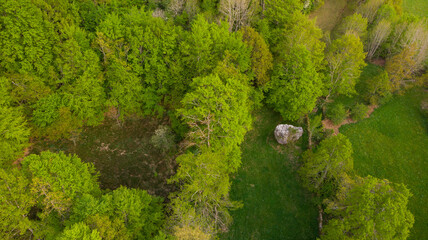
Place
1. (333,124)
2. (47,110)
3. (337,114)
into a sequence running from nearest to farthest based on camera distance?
1. (47,110)
2. (337,114)
3. (333,124)

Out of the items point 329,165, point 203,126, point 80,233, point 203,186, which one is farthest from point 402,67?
point 80,233

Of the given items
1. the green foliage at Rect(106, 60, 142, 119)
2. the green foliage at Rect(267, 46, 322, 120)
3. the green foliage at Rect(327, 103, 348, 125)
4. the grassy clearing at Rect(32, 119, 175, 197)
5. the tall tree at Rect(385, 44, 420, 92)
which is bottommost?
the grassy clearing at Rect(32, 119, 175, 197)

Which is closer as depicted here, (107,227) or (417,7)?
(107,227)

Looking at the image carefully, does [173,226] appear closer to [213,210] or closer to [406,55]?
[213,210]

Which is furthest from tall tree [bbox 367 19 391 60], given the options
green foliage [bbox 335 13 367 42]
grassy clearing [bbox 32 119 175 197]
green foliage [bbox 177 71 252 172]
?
grassy clearing [bbox 32 119 175 197]

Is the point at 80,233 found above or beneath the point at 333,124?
beneath

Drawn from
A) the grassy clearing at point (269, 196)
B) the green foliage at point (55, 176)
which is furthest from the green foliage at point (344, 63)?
the green foliage at point (55, 176)

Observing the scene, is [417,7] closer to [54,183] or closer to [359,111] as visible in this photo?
[359,111]

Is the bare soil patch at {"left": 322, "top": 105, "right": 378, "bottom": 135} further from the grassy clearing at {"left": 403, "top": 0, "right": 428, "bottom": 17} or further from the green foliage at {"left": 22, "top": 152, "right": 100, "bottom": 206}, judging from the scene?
the grassy clearing at {"left": 403, "top": 0, "right": 428, "bottom": 17}
